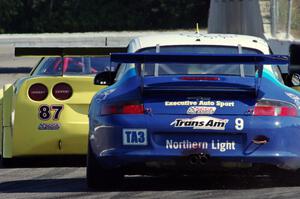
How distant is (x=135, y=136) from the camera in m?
7.68

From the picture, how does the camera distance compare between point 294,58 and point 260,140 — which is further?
point 294,58

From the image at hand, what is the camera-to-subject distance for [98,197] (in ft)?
25.5

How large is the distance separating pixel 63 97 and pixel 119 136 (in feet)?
7.87

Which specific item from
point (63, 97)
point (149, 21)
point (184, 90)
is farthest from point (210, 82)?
point (149, 21)

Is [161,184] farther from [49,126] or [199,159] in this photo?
[49,126]

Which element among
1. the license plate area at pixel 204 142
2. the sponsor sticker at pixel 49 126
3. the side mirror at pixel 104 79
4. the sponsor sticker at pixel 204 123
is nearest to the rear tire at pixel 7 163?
the sponsor sticker at pixel 49 126

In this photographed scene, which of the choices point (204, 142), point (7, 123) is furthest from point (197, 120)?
point (7, 123)

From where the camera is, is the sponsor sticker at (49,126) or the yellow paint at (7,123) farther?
the yellow paint at (7,123)

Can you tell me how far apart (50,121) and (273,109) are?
116 inches

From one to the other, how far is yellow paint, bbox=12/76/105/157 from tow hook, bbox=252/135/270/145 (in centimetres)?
273

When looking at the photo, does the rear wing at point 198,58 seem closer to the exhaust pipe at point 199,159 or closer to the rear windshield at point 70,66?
the exhaust pipe at point 199,159

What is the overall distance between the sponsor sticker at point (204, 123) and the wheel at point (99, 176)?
0.72 m

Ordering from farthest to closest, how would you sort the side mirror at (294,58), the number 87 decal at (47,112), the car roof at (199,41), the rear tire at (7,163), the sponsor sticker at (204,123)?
the rear tire at (7,163) → the number 87 decal at (47,112) → the side mirror at (294,58) → the car roof at (199,41) → the sponsor sticker at (204,123)

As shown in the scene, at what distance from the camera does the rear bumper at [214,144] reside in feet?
25.1
